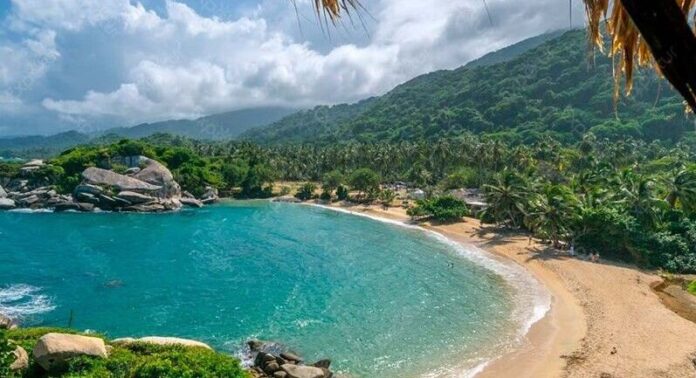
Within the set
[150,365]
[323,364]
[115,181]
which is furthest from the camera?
[115,181]

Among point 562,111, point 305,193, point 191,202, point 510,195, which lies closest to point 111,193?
point 191,202

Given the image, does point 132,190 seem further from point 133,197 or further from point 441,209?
point 441,209

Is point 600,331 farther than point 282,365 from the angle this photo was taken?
Yes

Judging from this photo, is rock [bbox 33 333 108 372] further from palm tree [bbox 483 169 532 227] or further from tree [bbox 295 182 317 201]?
tree [bbox 295 182 317 201]

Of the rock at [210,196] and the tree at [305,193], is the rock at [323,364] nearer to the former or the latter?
the tree at [305,193]

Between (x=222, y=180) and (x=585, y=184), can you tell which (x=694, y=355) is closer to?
(x=585, y=184)

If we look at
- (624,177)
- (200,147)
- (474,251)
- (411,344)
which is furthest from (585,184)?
(200,147)

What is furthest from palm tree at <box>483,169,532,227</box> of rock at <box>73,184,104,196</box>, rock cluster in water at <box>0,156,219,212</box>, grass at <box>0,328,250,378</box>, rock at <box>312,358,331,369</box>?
rock at <box>73,184,104,196</box>
